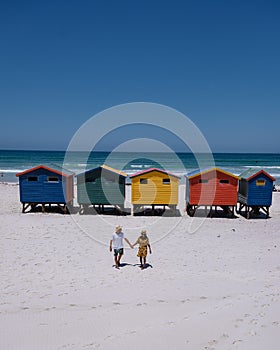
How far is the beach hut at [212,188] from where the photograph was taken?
1605 centimetres

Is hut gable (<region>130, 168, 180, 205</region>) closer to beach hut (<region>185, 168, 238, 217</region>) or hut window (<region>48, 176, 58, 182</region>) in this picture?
beach hut (<region>185, 168, 238, 217</region>)

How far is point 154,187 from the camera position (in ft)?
53.5

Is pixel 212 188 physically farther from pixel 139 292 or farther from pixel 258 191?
pixel 139 292

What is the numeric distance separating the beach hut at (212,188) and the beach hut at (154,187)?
0.97 meters

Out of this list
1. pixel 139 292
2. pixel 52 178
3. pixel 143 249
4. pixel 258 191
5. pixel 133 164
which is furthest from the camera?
pixel 133 164

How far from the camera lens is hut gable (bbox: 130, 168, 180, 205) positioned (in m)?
16.2

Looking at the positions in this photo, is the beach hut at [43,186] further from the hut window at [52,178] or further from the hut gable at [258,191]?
the hut gable at [258,191]

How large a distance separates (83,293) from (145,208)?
38.8ft

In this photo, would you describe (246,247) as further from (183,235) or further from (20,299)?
(20,299)

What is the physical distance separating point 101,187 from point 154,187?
288 centimetres

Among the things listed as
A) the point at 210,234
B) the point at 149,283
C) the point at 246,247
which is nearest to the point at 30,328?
the point at 149,283

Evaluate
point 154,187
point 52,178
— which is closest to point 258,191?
point 154,187

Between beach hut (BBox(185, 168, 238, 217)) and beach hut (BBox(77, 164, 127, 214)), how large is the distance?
388 cm

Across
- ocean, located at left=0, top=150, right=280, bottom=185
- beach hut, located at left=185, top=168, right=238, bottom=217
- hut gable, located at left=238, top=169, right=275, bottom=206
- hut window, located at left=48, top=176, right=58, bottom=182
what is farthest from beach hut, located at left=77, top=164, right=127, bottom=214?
ocean, located at left=0, top=150, right=280, bottom=185
